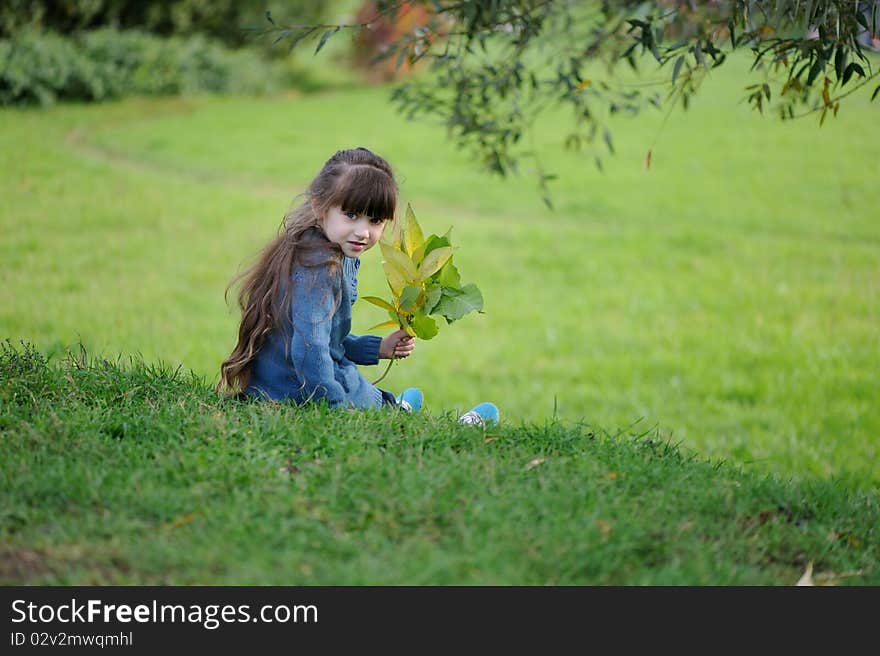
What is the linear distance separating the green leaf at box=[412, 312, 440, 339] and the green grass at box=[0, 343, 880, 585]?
35 centimetres

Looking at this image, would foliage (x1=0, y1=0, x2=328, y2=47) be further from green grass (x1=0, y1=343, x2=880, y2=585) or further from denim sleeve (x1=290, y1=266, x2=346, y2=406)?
green grass (x1=0, y1=343, x2=880, y2=585)

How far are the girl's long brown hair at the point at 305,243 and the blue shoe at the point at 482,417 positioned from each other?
850 millimetres

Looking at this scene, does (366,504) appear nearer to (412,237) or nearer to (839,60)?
(412,237)

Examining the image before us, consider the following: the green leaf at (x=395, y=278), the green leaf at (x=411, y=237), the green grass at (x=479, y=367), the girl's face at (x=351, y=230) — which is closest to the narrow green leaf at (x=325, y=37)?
the girl's face at (x=351, y=230)

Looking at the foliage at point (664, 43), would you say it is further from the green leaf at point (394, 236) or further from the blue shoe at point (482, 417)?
the blue shoe at point (482, 417)

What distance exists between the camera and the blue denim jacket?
3.81 m

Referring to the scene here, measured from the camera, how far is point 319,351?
381 centimetres

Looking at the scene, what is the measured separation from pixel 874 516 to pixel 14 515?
3002 mm

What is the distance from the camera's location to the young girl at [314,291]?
384 centimetres

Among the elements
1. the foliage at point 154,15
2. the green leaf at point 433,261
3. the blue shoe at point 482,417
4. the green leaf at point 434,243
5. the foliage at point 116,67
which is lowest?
the blue shoe at point 482,417

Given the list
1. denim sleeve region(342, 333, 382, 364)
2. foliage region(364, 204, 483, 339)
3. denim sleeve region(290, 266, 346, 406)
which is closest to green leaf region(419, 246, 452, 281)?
foliage region(364, 204, 483, 339)

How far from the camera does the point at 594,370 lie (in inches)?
338

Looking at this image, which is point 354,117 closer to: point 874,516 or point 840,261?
point 840,261
